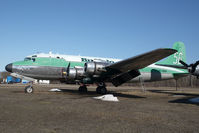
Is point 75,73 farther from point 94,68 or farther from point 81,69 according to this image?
point 94,68

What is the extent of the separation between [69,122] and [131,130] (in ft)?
5.87

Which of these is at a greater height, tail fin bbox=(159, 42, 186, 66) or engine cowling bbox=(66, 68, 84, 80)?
tail fin bbox=(159, 42, 186, 66)

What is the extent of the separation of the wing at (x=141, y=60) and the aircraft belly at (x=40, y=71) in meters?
4.90

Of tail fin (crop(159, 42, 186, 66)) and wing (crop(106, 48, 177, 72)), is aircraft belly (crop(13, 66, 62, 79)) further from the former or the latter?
tail fin (crop(159, 42, 186, 66))

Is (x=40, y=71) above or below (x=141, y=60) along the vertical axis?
below

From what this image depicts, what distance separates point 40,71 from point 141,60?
881 cm

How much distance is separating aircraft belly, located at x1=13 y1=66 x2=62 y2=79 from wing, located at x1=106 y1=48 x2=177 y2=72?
4897mm

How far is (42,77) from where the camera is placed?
1584 cm

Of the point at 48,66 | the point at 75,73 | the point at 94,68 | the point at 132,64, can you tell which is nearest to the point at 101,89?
the point at 94,68

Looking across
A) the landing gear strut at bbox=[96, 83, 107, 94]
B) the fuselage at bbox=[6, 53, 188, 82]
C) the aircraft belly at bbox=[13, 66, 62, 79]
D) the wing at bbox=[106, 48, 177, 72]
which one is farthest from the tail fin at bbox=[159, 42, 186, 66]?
the aircraft belly at bbox=[13, 66, 62, 79]

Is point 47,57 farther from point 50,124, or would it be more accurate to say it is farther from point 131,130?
point 131,130

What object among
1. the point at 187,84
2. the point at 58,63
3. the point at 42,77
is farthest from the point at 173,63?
the point at 187,84

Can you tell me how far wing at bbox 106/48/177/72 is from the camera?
1207 centimetres

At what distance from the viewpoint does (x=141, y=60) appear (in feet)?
45.3
